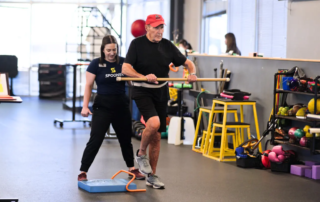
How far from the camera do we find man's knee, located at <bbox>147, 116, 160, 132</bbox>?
4.61m

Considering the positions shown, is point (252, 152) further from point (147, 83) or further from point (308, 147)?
point (147, 83)

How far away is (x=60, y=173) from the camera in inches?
215

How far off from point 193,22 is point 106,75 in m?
7.89

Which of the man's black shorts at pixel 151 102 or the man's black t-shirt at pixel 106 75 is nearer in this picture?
the man's black shorts at pixel 151 102

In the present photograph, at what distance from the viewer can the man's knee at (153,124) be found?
4613 millimetres

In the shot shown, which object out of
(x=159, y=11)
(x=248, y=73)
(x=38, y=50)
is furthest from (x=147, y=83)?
(x=38, y=50)

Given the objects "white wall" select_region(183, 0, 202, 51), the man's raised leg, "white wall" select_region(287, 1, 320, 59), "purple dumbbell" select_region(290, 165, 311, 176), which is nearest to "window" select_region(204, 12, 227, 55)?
"white wall" select_region(183, 0, 202, 51)

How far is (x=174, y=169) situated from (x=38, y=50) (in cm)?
1053

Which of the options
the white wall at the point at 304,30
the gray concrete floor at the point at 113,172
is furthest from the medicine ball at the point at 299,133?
the white wall at the point at 304,30

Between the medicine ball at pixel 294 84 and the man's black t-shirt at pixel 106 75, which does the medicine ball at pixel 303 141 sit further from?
the man's black t-shirt at pixel 106 75

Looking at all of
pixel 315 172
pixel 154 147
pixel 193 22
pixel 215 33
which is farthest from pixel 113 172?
pixel 193 22

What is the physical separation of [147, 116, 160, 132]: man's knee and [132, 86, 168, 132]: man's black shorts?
0.04m

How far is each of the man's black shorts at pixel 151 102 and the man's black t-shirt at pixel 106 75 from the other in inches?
8.7

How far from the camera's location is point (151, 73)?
15.5 ft
